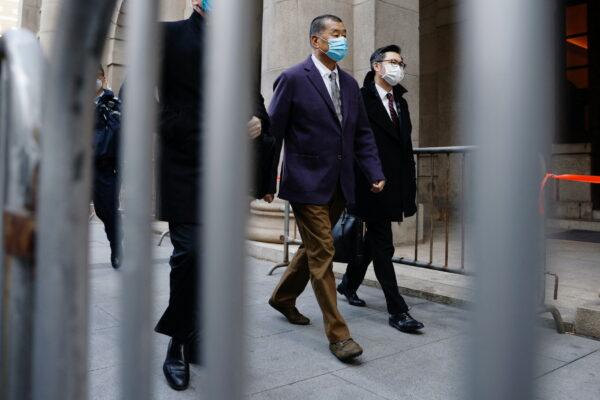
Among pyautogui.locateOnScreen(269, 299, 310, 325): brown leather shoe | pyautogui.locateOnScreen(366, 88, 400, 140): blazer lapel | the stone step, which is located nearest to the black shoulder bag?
pyautogui.locateOnScreen(269, 299, 310, 325): brown leather shoe

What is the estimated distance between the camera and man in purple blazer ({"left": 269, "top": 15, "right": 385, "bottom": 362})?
10.7ft

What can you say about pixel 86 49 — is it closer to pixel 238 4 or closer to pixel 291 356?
pixel 238 4

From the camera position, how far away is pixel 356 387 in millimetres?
2678

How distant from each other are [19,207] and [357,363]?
2324mm

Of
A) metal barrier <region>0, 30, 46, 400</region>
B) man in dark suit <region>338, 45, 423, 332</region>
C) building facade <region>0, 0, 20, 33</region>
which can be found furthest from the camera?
building facade <region>0, 0, 20, 33</region>

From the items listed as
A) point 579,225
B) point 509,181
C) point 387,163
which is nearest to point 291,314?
point 387,163

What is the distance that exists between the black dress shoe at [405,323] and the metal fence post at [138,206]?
2875 mm

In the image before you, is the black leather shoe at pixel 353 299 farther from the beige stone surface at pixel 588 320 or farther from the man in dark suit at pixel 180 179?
the man in dark suit at pixel 180 179

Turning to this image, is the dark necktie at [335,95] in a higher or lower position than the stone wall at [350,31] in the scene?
lower

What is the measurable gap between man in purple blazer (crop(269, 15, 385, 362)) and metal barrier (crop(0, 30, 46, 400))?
2177 mm

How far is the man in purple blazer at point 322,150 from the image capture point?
3.27m

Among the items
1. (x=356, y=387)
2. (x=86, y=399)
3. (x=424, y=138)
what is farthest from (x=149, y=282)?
(x=424, y=138)

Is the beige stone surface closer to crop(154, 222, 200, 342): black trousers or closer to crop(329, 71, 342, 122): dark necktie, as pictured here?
crop(329, 71, 342, 122): dark necktie

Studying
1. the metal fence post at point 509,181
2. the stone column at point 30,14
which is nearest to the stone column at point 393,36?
the metal fence post at point 509,181
